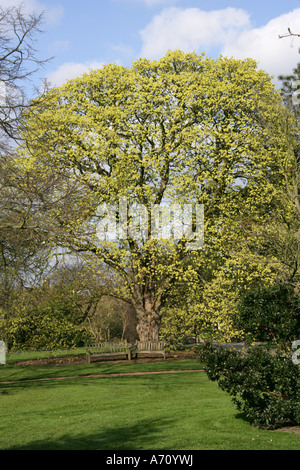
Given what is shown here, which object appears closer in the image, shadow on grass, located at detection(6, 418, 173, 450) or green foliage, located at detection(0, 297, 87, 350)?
shadow on grass, located at detection(6, 418, 173, 450)

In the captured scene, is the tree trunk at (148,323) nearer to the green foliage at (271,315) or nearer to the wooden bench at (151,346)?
the wooden bench at (151,346)

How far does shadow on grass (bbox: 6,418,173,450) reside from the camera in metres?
7.17

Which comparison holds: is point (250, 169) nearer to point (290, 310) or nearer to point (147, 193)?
point (147, 193)

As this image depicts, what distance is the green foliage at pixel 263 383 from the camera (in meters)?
7.86

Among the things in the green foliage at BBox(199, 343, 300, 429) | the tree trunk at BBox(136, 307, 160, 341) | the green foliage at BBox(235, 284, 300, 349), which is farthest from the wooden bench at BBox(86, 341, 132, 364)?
the green foliage at BBox(199, 343, 300, 429)

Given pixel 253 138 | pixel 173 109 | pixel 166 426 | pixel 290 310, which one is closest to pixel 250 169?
pixel 253 138

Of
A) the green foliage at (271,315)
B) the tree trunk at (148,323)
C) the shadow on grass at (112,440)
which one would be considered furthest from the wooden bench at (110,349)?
the shadow on grass at (112,440)

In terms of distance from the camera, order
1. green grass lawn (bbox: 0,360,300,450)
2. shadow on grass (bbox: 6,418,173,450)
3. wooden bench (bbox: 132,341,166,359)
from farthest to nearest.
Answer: wooden bench (bbox: 132,341,166,359) < green grass lawn (bbox: 0,360,300,450) < shadow on grass (bbox: 6,418,173,450)

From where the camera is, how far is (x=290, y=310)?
882 cm

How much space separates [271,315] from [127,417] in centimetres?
348

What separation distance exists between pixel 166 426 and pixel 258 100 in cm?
1357

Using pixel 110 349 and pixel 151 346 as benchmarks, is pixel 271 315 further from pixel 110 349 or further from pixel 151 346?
pixel 110 349

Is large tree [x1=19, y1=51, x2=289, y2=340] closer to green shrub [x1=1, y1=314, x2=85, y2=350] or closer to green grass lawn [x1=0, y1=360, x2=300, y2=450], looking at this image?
green shrub [x1=1, y1=314, x2=85, y2=350]

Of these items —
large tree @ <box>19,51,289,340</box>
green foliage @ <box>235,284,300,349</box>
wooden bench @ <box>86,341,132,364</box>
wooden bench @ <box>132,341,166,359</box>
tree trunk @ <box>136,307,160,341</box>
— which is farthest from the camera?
tree trunk @ <box>136,307,160,341</box>
